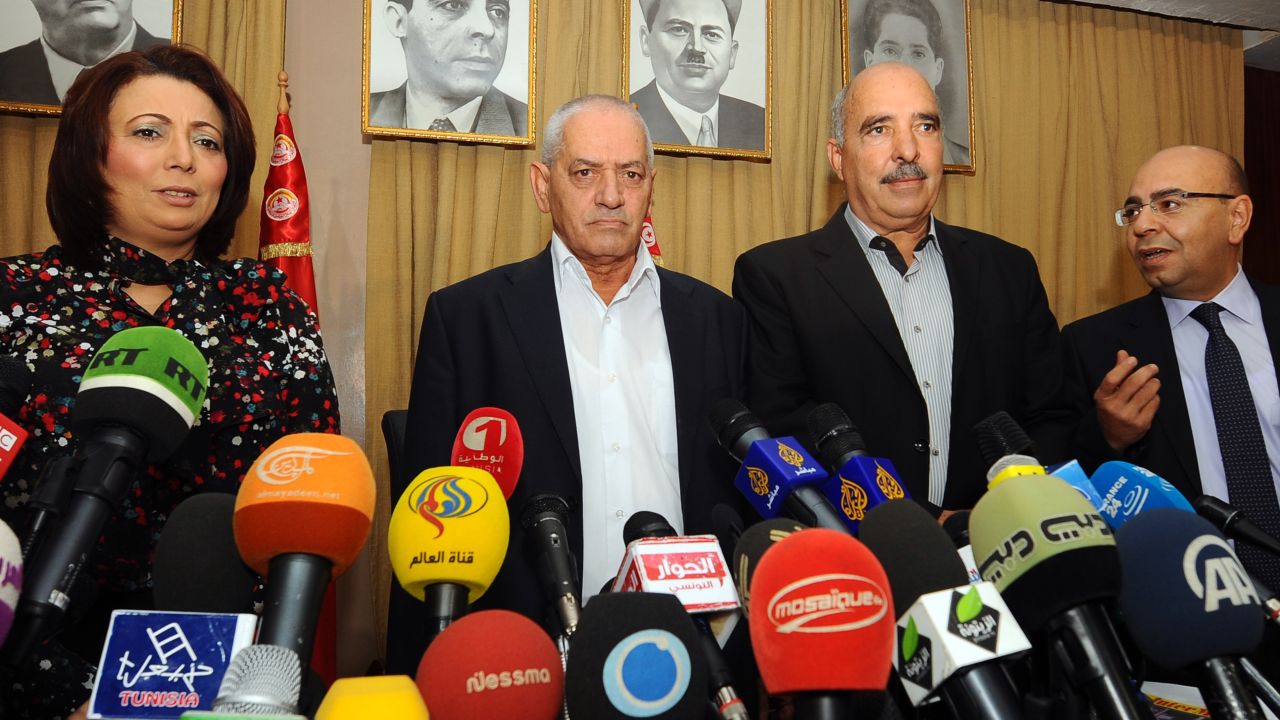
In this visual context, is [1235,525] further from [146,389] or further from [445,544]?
[146,389]

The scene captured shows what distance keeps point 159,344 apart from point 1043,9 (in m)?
5.43

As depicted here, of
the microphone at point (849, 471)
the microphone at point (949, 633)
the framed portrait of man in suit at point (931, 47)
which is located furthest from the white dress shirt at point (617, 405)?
the framed portrait of man in suit at point (931, 47)

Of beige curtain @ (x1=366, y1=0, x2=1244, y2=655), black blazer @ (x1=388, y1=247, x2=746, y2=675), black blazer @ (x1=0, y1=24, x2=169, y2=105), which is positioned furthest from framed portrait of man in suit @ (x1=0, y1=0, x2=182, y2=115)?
black blazer @ (x1=388, y1=247, x2=746, y2=675)

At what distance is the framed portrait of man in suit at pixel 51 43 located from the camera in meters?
3.80

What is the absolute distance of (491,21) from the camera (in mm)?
4336

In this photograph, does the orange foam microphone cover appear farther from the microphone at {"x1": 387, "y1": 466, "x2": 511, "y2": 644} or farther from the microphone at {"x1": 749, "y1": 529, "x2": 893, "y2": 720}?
the microphone at {"x1": 749, "y1": 529, "x2": 893, "y2": 720}

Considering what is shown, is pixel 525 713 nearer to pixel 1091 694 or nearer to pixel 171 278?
pixel 1091 694

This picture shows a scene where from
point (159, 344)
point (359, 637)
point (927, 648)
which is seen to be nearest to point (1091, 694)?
point (927, 648)

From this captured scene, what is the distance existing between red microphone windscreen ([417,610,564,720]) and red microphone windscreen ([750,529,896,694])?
212mm

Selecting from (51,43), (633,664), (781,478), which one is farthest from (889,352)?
(51,43)

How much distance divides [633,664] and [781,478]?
425 mm

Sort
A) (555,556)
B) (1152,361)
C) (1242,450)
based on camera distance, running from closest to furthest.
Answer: (555,556), (1242,450), (1152,361)

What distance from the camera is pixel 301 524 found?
0.93 m

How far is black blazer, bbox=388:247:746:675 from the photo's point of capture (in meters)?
2.02
